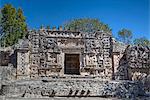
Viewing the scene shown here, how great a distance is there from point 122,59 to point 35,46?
694cm

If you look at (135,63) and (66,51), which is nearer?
(135,63)

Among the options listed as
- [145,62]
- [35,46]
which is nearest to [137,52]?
[145,62]

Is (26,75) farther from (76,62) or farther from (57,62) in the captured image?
(76,62)

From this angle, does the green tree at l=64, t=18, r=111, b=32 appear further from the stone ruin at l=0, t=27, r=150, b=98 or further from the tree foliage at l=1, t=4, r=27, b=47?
the stone ruin at l=0, t=27, r=150, b=98

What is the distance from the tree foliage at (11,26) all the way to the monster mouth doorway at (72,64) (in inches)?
316

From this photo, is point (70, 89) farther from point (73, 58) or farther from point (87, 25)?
point (87, 25)

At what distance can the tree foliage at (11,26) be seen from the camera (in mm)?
26875

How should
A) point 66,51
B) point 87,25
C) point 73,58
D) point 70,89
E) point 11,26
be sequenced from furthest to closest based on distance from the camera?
point 87,25
point 11,26
point 73,58
point 66,51
point 70,89

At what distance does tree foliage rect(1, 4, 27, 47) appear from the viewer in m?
26.9

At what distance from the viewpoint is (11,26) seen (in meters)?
27.1

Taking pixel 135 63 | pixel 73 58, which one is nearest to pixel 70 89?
pixel 135 63

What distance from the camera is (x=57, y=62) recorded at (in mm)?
19766

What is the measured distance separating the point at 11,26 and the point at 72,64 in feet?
31.0

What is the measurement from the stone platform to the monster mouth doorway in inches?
257
